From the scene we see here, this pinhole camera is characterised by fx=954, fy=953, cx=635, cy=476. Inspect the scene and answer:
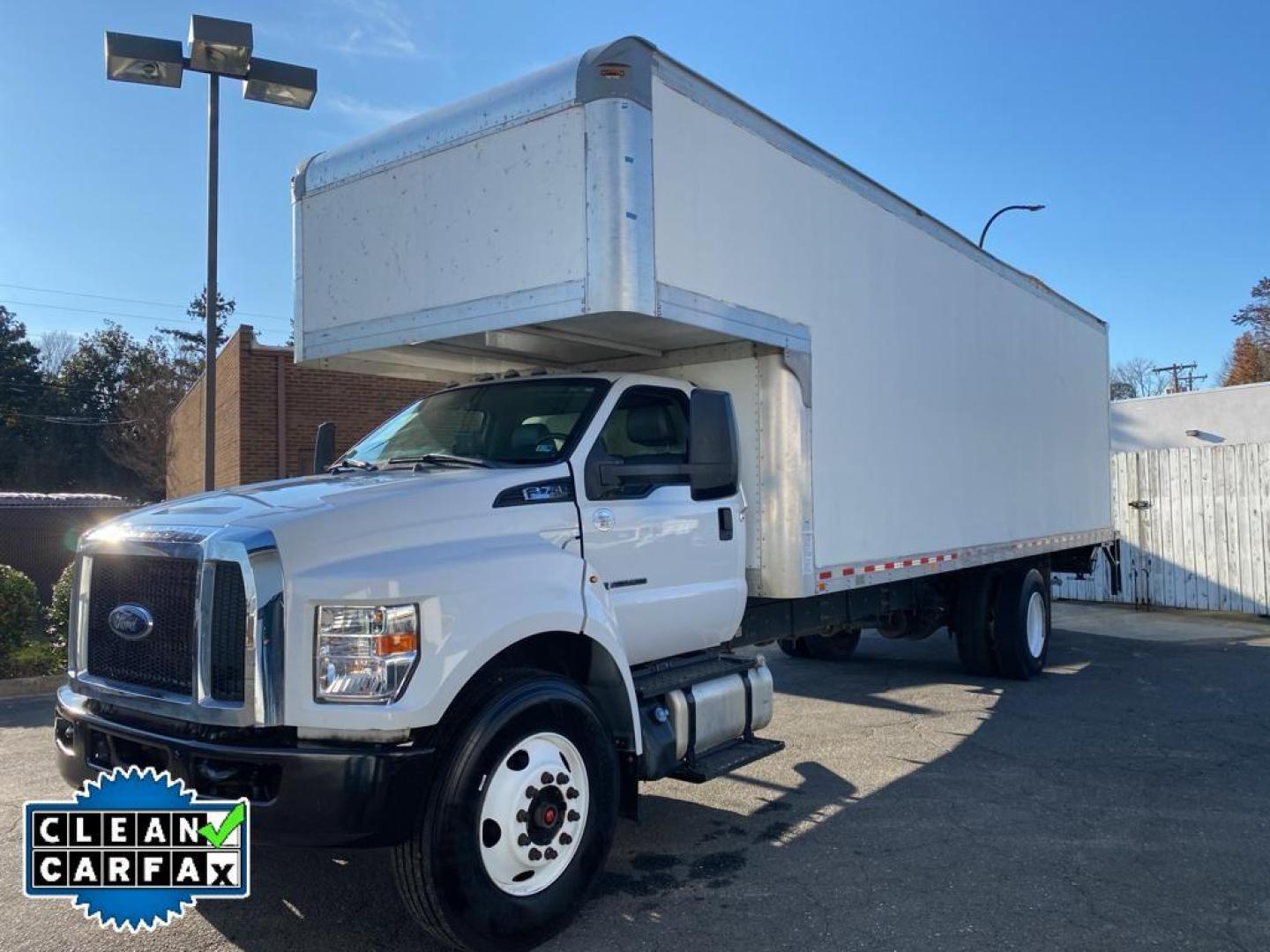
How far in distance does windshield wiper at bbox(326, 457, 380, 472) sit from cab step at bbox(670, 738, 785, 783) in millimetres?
2116

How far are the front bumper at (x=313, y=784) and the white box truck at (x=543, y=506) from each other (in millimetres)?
11

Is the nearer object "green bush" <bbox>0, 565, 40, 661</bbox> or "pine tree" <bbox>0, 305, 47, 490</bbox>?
"green bush" <bbox>0, 565, 40, 661</bbox>

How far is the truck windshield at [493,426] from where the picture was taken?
181 inches

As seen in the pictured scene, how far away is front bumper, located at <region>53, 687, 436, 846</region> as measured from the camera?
3.17m

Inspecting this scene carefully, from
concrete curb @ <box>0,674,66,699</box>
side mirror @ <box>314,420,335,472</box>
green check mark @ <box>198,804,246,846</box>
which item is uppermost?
side mirror @ <box>314,420,335,472</box>

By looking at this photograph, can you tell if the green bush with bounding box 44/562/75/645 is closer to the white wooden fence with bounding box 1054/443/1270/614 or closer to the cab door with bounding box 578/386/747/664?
the cab door with bounding box 578/386/747/664

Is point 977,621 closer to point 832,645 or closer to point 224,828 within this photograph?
point 832,645

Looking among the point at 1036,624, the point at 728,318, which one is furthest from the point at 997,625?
the point at 728,318

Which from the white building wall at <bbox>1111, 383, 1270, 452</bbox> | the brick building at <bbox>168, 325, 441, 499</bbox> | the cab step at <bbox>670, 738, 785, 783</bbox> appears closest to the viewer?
the cab step at <bbox>670, 738, 785, 783</bbox>

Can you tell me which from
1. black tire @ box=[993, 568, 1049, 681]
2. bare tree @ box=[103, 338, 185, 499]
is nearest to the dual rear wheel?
black tire @ box=[993, 568, 1049, 681]

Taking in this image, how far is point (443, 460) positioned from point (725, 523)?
170 centimetres

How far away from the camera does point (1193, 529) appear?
15.2 metres

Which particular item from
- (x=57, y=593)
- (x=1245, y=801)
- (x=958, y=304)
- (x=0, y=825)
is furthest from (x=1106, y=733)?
(x=57, y=593)

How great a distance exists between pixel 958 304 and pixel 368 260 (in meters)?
5.03
